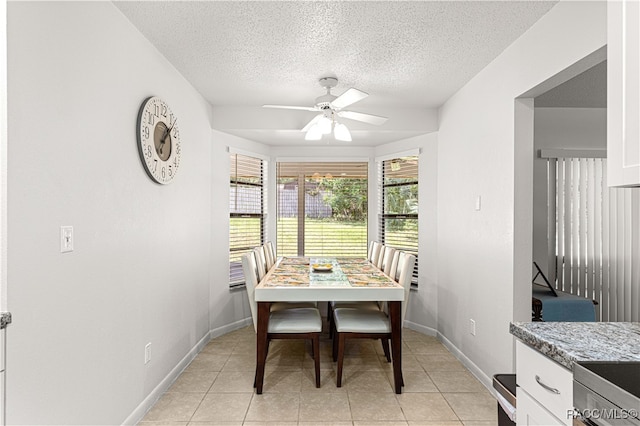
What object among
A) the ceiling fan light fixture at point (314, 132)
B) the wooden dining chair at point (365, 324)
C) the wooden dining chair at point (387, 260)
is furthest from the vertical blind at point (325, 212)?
the wooden dining chair at point (365, 324)

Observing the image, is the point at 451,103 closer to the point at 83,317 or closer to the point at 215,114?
the point at 215,114

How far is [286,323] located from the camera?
9.11 feet

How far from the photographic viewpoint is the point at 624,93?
115 centimetres

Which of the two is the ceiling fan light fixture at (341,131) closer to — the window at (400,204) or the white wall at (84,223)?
the white wall at (84,223)

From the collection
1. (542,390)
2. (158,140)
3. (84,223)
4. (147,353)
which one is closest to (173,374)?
(147,353)

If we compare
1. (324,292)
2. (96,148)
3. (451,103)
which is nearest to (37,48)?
(96,148)

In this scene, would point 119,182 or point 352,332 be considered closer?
point 119,182

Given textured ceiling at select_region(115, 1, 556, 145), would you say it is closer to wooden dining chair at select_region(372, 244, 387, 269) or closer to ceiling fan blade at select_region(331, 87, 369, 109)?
ceiling fan blade at select_region(331, 87, 369, 109)

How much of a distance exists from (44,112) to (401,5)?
1.80 m

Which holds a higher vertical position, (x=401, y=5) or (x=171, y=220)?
(x=401, y=5)

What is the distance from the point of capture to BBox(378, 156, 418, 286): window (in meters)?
4.34

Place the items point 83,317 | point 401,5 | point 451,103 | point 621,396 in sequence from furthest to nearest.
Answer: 1. point 451,103
2. point 401,5
3. point 83,317
4. point 621,396

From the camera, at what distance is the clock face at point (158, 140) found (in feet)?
7.55

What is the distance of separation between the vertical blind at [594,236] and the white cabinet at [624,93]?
8.86 feet
